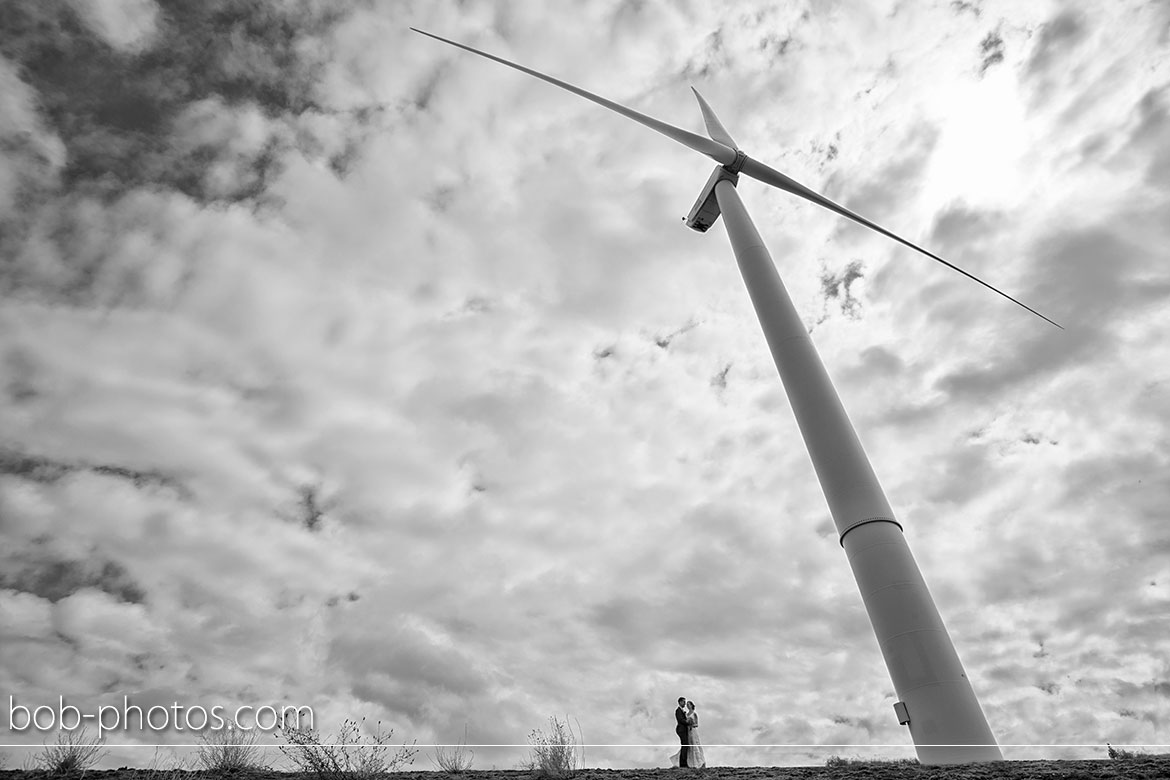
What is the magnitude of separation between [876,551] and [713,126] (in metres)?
20.5

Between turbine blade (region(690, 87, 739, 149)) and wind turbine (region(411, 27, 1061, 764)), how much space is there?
21.5ft

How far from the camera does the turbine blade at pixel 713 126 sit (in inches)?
1145

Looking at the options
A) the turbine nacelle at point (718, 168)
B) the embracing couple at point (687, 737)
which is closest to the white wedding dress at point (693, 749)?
the embracing couple at point (687, 737)

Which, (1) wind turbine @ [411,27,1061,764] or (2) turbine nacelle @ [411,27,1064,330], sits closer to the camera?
(1) wind turbine @ [411,27,1061,764]

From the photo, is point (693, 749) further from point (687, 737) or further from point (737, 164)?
point (737, 164)

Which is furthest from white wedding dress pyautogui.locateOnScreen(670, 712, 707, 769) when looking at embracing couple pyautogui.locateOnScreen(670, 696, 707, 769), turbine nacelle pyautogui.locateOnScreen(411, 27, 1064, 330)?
turbine nacelle pyautogui.locateOnScreen(411, 27, 1064, 330)

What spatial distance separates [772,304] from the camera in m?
20.8


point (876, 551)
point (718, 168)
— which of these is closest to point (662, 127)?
point (718, 168)

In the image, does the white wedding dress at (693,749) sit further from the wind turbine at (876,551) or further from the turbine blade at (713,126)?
the turbine blade at (713,126)

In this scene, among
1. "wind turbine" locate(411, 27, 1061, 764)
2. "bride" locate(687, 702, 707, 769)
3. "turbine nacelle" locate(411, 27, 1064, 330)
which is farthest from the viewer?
"turbine nacelle" locate(411, 27, 1064, 330)

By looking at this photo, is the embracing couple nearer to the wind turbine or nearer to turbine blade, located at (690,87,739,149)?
the wind turbine

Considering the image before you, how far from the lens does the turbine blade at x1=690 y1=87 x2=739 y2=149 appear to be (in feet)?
95.4

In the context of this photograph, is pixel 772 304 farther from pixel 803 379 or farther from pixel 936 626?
pixel 936 626

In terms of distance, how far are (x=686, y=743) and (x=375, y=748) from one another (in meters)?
8.48
